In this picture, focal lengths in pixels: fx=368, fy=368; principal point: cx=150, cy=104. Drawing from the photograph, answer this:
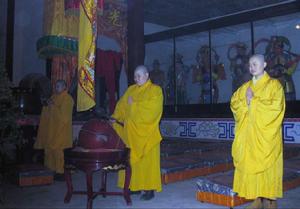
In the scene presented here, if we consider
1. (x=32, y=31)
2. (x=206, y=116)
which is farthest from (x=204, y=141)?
(x=32, y=31)

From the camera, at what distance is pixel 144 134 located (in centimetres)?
384

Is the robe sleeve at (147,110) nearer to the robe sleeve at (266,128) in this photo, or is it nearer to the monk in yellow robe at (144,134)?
the monk in yellow robe at (144,134)

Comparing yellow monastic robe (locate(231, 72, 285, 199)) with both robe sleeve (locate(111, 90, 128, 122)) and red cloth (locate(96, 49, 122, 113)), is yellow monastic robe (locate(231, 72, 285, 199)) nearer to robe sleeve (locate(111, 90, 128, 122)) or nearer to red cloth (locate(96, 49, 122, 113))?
robe sleeve (locate(111, 90, 128, 122))

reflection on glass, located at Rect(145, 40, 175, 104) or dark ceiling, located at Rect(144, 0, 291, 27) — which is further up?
dark ceiling, located at Rect(144, 0, 291, 27)

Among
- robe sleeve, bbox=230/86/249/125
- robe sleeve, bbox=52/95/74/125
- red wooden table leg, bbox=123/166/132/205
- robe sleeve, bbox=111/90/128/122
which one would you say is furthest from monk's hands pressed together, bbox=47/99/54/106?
robe sleeve, bbox=230/86/249/125

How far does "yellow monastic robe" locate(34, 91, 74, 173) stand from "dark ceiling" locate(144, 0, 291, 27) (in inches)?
217

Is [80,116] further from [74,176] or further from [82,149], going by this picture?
[82,149]

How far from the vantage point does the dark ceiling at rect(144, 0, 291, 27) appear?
10.1m

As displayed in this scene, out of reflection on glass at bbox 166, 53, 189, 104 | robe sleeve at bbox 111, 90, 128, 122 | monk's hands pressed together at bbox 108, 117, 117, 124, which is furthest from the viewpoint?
reflection on glass at bbox 166, 53, 189, 104

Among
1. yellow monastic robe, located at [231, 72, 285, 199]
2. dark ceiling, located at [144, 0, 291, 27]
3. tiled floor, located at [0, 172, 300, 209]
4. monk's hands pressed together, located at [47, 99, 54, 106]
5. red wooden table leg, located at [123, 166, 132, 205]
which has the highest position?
dark ceiling, located at [144, 0, 291, 27]

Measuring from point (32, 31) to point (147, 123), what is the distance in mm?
5880

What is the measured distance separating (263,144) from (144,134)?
4.12ft

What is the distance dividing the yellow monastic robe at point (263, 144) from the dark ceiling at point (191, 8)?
7.37 meters

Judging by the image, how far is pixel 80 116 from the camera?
26.8 ft
